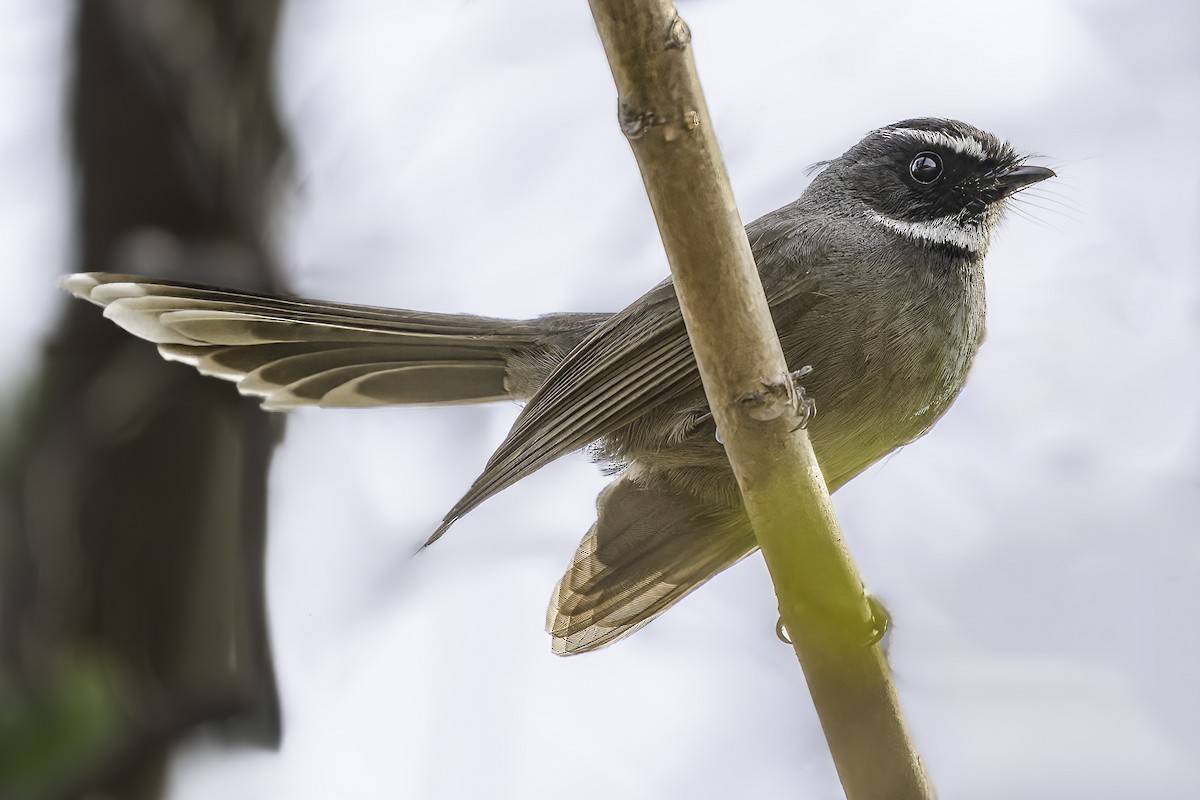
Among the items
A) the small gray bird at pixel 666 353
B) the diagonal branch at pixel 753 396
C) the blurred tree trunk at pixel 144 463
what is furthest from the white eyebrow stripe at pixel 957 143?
the blurred tree trunk at pixel 144 463

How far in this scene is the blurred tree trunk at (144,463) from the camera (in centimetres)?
305

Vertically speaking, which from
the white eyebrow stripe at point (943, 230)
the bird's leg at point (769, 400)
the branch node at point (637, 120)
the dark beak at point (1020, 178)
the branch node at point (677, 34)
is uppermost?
Result: the dark beak at point (1020, 178)

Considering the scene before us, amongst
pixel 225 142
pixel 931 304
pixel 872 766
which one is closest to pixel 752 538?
pixel 931 304

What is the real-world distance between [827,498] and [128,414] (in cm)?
203

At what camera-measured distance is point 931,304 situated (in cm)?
320

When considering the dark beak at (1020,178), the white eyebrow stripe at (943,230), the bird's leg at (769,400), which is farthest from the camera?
the dark beak at (1020,178)

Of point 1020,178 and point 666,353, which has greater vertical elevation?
point 1020,178

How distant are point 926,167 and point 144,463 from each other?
2517 millimetres

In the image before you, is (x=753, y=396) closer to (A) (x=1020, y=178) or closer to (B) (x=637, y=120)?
(B) (x=637, y=120)

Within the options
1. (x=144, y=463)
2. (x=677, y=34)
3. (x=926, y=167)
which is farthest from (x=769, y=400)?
(x=144, y=463)

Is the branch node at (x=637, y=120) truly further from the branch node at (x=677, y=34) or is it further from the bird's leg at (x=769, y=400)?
the bird's leg at (x=769, y=400)

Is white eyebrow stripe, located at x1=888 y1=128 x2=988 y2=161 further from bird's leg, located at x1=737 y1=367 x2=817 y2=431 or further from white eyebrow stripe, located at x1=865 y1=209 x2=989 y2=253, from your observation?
bird's leg, located at x1=737 y1=367 x2=817 y2=431

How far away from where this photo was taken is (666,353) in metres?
3.19

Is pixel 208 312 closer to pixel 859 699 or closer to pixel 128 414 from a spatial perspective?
pixel 128 414
